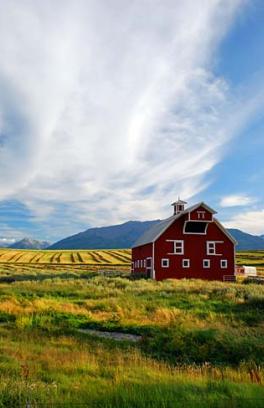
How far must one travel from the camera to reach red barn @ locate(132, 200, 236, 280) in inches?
1768

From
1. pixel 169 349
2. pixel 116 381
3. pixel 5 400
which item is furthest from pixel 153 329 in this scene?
pixel 5 400

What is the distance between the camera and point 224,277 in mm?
46312

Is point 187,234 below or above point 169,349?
above

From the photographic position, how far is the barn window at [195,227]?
1797 inches

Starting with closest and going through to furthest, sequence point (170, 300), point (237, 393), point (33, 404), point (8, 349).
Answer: point (33, 404) → point (237, 393) → point (8, 349) → point (170, 300)

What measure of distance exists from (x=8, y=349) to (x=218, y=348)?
590 cm

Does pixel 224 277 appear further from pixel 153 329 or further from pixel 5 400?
pixel 5 400

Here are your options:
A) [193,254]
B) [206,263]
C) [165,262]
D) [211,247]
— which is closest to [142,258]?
[165,262]

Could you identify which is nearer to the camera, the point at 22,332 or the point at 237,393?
the point at 237,393

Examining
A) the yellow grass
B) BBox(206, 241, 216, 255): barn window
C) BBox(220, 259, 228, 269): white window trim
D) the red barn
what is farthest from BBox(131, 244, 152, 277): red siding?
the yellow grass

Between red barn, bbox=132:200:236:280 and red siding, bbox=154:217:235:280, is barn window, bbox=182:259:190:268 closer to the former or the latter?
red barn, bbox=132:200:236:280

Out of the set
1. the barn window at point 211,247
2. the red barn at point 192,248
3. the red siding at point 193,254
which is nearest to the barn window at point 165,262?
A: the red barn at point 192,248

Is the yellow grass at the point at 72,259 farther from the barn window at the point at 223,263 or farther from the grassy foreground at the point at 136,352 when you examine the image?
the grassy foreground at the point at 136,352

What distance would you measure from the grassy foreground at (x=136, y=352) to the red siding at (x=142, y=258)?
65.0 ft
